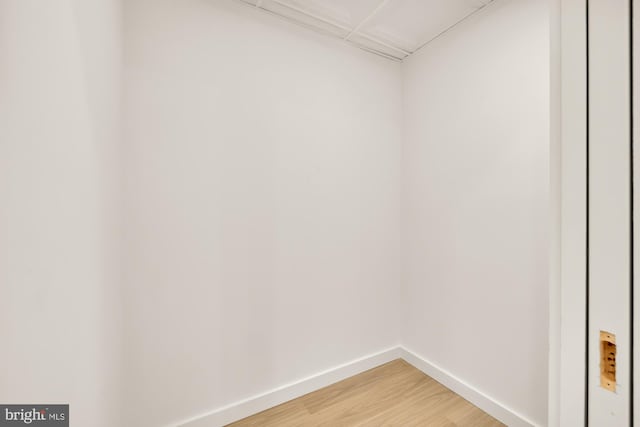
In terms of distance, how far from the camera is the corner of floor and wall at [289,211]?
1.21 meters

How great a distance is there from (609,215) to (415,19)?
6.16 feet

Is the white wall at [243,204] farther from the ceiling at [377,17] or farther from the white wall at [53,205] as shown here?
the white wall at [53,205]

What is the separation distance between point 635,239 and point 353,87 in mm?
1923

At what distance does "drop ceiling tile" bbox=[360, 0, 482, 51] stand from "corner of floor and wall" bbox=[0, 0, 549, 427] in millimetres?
105

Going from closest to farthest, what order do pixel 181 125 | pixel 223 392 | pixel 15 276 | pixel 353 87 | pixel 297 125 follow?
pixel 15 276 → pixel 181 125 → pixel 223 392 → pixel 297 125 → pixel 353 87

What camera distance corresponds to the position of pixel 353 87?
2131 millimetres

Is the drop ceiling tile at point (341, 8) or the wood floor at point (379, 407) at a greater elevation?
the drop ceiling tile at point (341, 8)

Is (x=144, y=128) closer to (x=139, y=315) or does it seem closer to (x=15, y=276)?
(x=139, y=315)

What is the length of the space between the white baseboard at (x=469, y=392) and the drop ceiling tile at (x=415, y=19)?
98.2 inches

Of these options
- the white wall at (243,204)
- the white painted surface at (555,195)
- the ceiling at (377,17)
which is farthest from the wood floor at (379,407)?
the ceiling at (377,17)

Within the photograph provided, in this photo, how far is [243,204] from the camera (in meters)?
1.71

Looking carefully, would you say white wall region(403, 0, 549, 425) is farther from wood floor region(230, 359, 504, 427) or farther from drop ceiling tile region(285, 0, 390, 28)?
drop ceiling tile region(285, 0, 390, 28)

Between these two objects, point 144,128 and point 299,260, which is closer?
point 144,128

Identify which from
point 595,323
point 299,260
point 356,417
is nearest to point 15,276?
point 595,323
